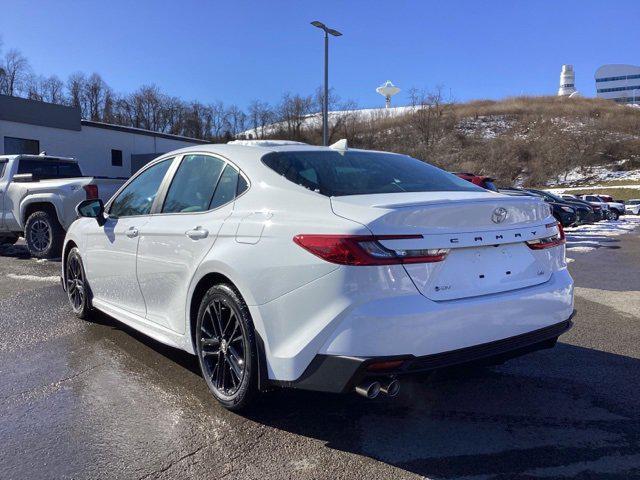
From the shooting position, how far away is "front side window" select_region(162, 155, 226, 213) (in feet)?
12.2

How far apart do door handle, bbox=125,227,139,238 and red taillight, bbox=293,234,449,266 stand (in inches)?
80.2

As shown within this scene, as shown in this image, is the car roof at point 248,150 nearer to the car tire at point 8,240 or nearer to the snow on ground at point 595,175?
the car tire at point 8,240

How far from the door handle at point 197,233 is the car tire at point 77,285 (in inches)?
87.5

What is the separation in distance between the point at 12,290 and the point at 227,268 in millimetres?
5285

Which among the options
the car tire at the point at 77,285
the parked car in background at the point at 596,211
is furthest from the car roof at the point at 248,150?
the parked car in background at the point at 596,211

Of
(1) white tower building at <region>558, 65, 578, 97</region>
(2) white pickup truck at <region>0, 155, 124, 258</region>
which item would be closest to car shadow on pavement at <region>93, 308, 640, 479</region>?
(2) white pickup truck at <region>0, 155, 124, 258</region>

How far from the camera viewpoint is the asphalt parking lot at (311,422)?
275cm

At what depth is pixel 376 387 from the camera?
2.70m

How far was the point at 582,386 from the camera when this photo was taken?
379 centimetres

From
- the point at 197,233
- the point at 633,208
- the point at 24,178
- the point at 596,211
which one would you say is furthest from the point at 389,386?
the point at 633,208

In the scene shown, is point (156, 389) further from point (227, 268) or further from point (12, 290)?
point (12, 290)

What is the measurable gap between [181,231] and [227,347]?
34.0 inches

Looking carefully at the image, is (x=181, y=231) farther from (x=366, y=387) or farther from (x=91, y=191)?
(x=91, y=191)

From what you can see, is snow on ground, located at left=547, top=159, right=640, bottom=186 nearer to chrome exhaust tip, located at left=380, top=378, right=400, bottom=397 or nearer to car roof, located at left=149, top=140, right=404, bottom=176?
car roof, located at left=149, top=140, right=404, bottom=176
